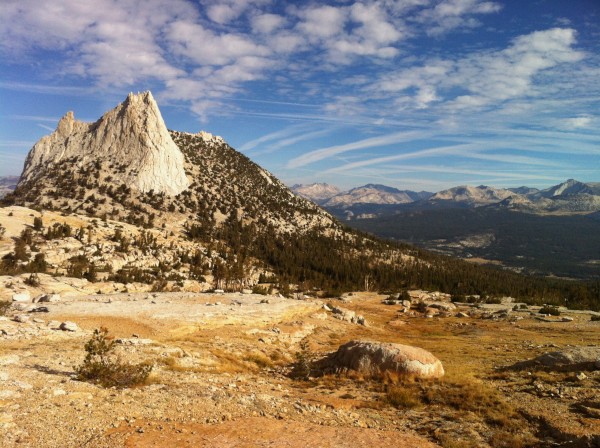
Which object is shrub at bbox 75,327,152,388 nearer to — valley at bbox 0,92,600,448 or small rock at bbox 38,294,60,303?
valley at bbox 0,92,600,448

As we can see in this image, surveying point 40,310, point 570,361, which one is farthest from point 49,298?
point 570,361

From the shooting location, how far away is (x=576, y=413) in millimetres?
14445

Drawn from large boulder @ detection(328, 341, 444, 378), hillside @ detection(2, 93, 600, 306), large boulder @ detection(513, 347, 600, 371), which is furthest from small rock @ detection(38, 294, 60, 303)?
large boulder @ detection(513, 347, 600, 371)

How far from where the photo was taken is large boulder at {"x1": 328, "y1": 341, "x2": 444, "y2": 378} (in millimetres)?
19469

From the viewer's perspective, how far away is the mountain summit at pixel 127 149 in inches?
3994

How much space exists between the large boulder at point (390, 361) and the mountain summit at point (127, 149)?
306 ft

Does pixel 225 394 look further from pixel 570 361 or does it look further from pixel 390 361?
pixel 570 361

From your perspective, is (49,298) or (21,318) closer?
(21,318)

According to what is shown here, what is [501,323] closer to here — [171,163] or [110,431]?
[110,431]

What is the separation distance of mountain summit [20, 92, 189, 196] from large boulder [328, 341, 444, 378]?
9327 cm

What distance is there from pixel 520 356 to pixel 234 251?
241 ft

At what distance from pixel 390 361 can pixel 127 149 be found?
10530 centimetres

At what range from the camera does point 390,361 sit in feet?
65.6

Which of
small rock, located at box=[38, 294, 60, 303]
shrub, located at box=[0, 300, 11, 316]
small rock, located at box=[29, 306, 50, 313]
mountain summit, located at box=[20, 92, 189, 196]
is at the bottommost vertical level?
small rock, located at box=[38, 294, 60, 303]
